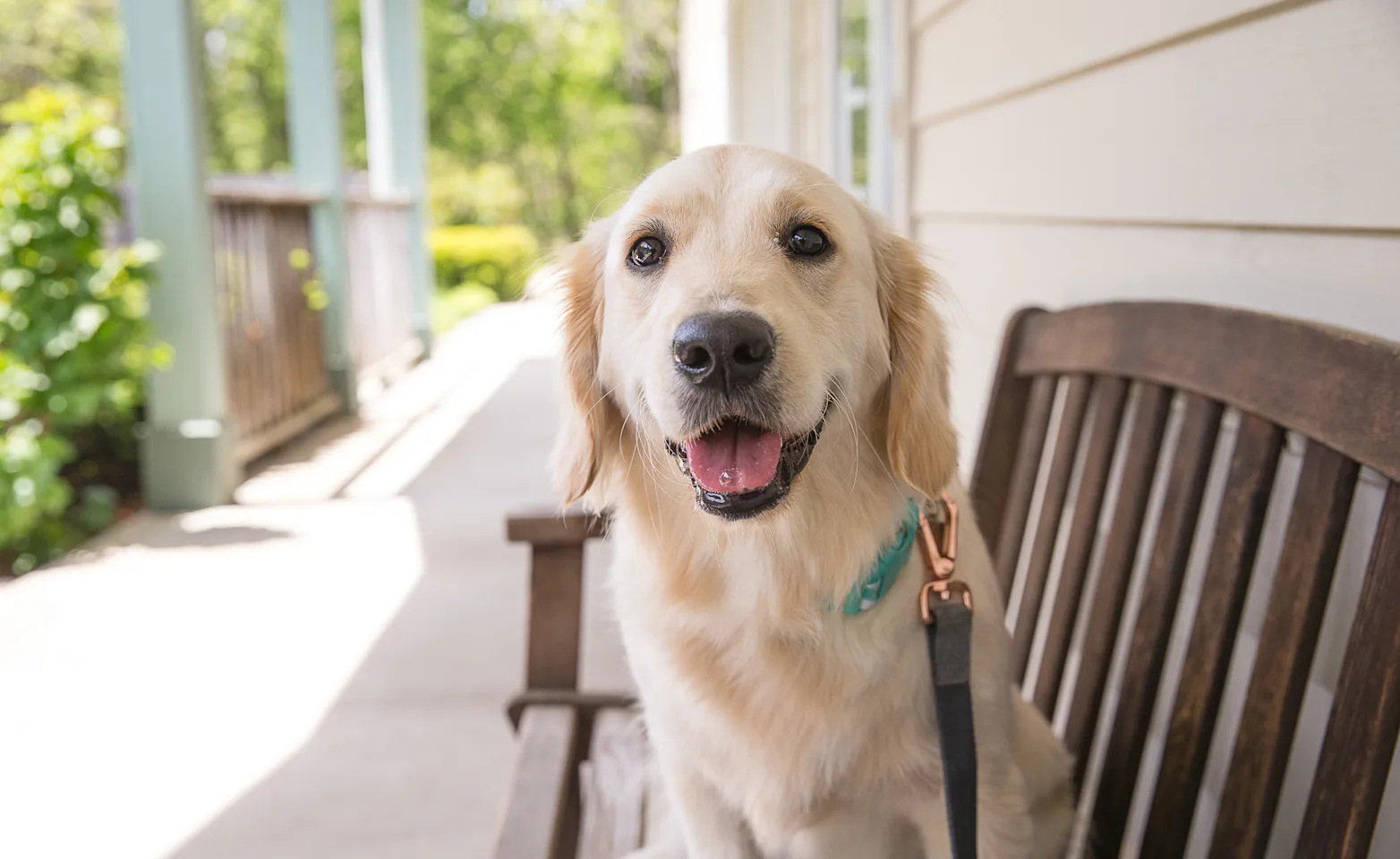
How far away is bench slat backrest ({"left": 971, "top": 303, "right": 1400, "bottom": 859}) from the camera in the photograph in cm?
101

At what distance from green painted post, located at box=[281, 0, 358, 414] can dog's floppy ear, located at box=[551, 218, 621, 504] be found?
6588 mm

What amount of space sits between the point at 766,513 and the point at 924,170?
2118 millimetres

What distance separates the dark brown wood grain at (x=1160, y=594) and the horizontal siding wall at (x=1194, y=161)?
18cm

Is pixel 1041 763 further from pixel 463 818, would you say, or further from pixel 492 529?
pixel 492 529

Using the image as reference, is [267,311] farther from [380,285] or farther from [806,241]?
[806,241]

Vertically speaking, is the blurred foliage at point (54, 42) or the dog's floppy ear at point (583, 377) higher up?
the blurred foliage at point (54, 42)

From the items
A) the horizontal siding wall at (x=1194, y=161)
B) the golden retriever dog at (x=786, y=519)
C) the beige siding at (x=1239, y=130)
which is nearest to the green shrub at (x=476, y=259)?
the horizontal siding wall at (x=1194, y=161)

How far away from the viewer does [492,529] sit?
533 cm

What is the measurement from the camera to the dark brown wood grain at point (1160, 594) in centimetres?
141

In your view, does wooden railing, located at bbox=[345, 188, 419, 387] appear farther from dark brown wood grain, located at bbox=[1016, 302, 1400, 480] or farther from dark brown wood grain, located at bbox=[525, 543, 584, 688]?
dark brown wood grain, located at bbox=[1016, 302, 1400, 480]

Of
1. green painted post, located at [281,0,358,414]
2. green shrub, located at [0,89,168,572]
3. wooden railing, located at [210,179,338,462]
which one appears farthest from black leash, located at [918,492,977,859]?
green painted post, located at [281,0,358,414]

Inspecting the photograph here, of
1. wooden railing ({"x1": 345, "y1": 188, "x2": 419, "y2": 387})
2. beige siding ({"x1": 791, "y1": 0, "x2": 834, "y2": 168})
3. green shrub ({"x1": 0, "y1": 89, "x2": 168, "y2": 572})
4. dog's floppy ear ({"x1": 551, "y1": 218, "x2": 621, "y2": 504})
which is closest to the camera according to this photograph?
dog's floppy ear ({"x1": 551, "y1": 218, "x2": 621, "y2": 504})

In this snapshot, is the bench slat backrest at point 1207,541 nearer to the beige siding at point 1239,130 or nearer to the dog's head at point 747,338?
the beige siding at point 1239,130

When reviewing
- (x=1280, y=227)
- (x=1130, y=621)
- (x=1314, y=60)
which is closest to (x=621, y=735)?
(x=1130, y=621)
